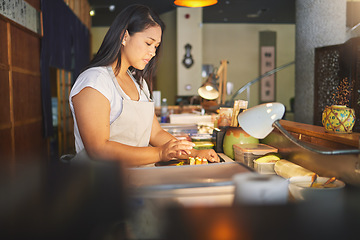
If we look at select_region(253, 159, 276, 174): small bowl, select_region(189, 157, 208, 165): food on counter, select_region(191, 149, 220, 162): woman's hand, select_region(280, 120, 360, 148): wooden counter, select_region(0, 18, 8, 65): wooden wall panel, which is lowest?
select_region(253, 159, 276, 174): small bowl

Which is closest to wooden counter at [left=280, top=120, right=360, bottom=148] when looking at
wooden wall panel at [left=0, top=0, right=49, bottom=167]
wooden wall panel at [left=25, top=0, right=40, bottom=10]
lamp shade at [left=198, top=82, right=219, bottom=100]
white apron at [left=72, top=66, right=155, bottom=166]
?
white apron at [left=72, top=66, right=155, bottom=166]

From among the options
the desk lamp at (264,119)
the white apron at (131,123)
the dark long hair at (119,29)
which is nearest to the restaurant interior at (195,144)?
the desk lamp at (264,119)

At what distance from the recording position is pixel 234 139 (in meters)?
2.01

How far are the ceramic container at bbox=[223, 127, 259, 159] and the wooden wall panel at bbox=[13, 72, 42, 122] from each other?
324 centimetres

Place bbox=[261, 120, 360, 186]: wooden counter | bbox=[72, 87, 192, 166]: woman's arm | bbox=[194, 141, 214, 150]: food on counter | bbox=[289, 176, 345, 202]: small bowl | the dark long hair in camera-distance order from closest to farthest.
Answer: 1. bbox=[289, 176, 345, 202]: small bowl
2. bbox=[261, 120, 360, 186]: wooden counter
3. bbox=[72, 87, 192, 166]: woman's arm
4. the dark long hair
5. bbox=[194, 141, 214, 150]: food on counter

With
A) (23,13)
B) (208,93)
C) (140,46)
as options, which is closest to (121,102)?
(140,46)

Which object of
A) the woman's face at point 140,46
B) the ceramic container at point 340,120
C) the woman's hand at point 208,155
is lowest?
the woman's hand at point 208,155

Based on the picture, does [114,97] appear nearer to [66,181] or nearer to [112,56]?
[112,56]

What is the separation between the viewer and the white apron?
168 centimetres

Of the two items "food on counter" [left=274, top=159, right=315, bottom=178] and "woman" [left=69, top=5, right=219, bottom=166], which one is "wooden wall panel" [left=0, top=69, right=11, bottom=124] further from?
"food on counter" [left=274, top=159, right=315, bottom=178]

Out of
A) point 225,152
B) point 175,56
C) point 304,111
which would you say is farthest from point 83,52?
point 225,152

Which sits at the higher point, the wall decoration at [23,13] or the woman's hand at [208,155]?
the wall decoration at [23,13]

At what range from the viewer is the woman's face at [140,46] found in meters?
1.71

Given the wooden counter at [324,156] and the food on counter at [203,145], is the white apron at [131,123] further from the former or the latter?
the wooden counter at [324,156]
